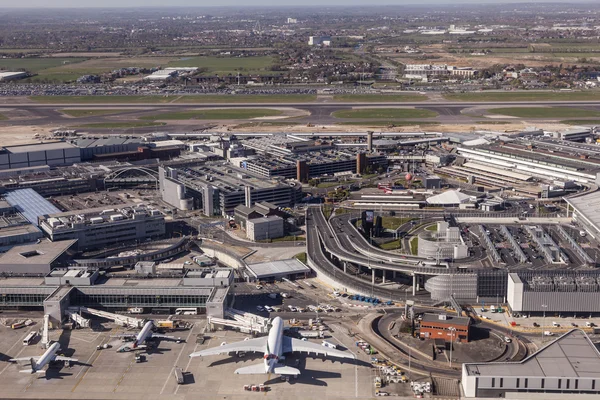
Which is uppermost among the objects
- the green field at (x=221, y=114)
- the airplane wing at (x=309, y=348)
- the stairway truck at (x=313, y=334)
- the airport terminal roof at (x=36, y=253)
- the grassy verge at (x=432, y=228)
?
the green field at (x=221, y=114)

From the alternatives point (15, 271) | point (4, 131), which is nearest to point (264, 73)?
point (4, 131)

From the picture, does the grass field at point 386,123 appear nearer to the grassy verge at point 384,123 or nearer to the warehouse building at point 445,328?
the grassy verge at point 384,123

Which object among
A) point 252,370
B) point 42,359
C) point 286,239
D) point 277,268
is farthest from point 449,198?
point 42,359

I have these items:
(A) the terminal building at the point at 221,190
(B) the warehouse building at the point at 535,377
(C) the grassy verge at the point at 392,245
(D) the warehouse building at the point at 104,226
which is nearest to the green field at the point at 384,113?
(A) the terminal building at the point at 221,190

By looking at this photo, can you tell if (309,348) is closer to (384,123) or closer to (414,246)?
(414,246)

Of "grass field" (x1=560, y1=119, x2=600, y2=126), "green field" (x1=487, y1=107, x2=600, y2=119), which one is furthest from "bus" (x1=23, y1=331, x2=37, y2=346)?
"green field" (x1=487, y1=107, x2=600, y2=119)

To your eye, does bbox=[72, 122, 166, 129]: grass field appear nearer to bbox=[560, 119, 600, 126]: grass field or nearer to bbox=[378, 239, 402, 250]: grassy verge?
bbox=[560, 119, 600, 126]: grass field
